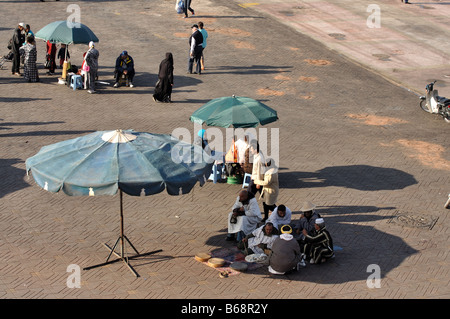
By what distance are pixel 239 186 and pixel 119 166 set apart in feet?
17.9

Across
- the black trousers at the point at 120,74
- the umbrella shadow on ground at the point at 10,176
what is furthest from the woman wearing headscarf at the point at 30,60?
the umbrella shadow on ground at the point at 10,176

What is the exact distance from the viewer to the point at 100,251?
13.9 meters

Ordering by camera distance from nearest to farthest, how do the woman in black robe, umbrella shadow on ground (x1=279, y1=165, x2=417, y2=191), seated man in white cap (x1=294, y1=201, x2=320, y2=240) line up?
1. seated man in white cap (x1=294, y1=201, x2=320, y2=240)
2. umbrella shadow on ground (x1=279, y1=165, x2=417, y2=191)
3. the woman in black robe

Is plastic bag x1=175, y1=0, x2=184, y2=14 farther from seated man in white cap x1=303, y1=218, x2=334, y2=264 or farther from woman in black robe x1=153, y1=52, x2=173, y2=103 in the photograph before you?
seated man in white cap x1=303, y1=218, x2=334, y2=264

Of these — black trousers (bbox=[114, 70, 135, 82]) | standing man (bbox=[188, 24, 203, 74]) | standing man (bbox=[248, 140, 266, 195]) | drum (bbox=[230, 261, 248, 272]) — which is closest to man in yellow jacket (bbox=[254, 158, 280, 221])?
standing man (bbox=[248, 140, 266, 195])

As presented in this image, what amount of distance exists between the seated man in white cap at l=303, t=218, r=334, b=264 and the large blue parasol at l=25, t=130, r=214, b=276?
2466mm

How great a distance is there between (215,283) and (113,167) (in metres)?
2.89

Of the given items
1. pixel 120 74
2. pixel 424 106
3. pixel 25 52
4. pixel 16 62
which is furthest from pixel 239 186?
pixel 16 62

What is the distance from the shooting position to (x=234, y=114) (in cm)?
1650

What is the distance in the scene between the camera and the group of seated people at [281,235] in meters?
13.2

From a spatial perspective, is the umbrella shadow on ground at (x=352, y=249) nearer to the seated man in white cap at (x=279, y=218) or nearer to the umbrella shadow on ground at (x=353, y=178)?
the seated man in white cap at (x=279, y=218)

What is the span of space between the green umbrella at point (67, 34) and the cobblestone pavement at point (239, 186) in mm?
1770

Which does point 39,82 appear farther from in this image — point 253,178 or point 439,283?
point 439,283

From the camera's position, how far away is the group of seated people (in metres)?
13.2
